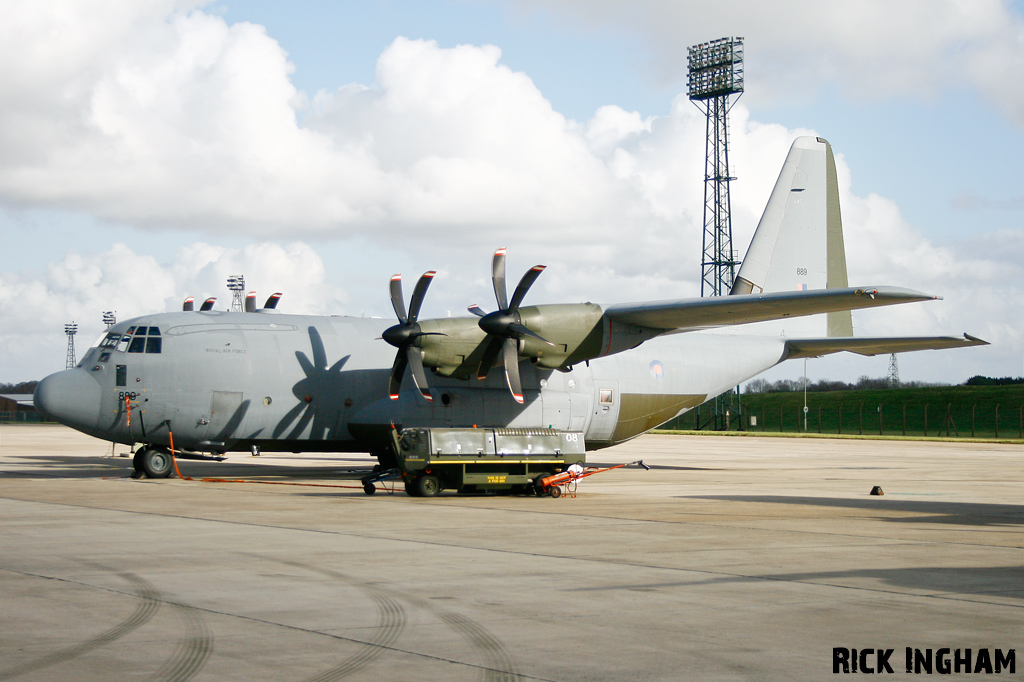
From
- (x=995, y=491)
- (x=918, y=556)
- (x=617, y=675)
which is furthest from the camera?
(x=995, y=491)

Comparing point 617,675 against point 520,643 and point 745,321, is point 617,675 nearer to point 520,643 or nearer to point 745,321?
point 520,643

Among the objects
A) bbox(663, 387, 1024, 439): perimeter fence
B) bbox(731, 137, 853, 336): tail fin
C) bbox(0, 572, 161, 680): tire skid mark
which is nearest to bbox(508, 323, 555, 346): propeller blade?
bbox(731, 137, 853, 336): tail fin

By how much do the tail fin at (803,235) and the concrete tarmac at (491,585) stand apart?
13.0m

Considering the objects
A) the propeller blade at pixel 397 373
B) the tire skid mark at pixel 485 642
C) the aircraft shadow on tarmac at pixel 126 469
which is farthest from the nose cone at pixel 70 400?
the tire skid mark at pixel 485 642

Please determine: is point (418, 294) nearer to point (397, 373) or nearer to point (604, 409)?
point (397, 373)

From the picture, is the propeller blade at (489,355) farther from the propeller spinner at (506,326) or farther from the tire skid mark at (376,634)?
the tire skid mark at (376,634)

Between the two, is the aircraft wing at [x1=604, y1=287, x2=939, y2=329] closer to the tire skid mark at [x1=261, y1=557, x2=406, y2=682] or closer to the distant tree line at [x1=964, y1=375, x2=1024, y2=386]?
the tire skid mark at [x1=261, y1=557, x2=406, y2=682]

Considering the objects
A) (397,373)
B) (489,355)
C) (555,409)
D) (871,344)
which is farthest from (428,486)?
(871,344)

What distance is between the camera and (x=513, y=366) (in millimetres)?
23500

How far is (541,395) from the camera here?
2734cm

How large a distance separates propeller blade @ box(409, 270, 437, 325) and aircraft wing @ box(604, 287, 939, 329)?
465 cm

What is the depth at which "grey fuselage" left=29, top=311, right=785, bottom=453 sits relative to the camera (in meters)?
23.7

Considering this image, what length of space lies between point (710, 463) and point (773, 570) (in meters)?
25.2

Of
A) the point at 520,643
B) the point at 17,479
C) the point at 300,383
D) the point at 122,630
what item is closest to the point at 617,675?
the point at 520,643
